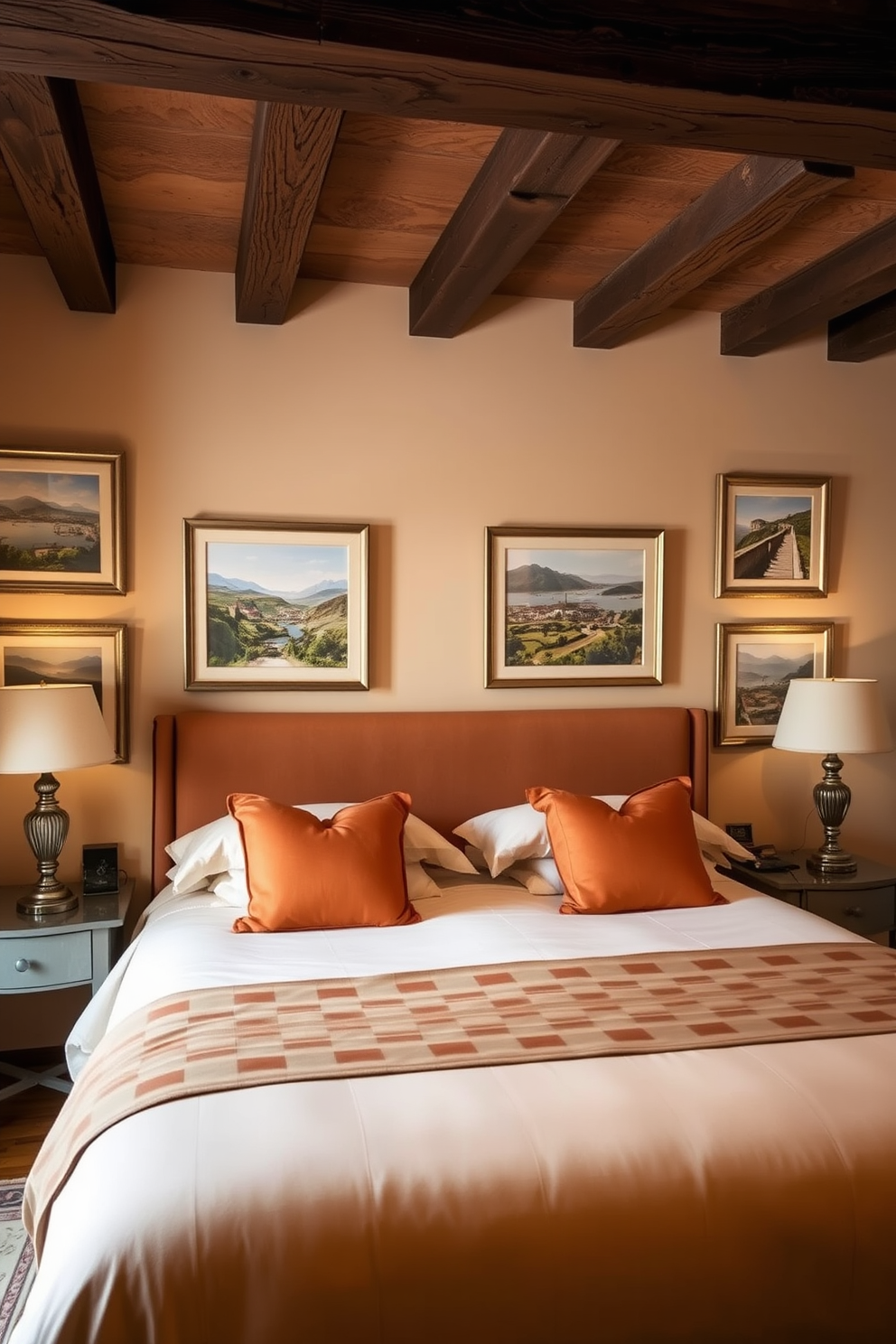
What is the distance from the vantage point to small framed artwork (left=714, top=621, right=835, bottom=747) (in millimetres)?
3930

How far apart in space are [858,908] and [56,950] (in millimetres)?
2590

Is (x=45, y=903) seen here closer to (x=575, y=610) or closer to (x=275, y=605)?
(x=275, y=605)

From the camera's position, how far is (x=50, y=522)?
10.9 feet

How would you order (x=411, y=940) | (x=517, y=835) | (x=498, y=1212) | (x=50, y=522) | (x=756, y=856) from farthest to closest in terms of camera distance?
(x=756, y=856) < (x=50, y=522) < (x=517, y=835) < (x=411, y=940) < (x=498, y=1212)

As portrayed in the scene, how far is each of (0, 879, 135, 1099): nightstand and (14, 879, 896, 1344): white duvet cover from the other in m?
1.34

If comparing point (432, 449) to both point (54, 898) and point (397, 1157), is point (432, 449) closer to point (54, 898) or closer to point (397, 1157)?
point (54, 898)

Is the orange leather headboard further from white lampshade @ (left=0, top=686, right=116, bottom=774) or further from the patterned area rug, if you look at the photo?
the patterned area rug

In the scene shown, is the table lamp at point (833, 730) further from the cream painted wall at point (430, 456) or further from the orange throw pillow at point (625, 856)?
the orange throw pillow at point (625, 856)

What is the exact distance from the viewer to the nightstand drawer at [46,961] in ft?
9.52

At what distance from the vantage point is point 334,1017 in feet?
6.88

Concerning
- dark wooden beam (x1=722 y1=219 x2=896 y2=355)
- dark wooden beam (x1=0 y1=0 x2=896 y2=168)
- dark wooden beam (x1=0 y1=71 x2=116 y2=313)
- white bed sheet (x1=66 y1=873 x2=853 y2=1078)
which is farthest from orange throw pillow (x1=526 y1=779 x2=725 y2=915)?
dark wooden beam (x1=0 y1=71 x2=116 y2=313)

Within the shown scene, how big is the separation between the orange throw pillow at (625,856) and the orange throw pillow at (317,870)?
0.48 m

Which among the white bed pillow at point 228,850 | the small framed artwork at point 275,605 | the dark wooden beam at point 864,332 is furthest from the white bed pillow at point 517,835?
the dark wooden beam at point 864,332

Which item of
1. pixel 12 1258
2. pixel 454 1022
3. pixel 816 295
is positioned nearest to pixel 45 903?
pixel 12 1258
